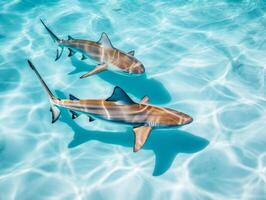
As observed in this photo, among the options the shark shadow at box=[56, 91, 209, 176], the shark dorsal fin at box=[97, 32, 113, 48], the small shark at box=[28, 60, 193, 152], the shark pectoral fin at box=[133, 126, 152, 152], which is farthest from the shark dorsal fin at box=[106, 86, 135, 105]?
the shark dorsal fin at box=[97, 32, 113, 48]

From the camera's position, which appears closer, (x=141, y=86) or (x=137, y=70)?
(x=137, y=70)

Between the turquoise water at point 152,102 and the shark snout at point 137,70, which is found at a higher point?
the shark snout at point 137,70

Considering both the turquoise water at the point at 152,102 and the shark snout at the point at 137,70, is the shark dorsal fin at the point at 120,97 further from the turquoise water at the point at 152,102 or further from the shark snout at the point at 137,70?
the turquoise water at the point at 152,102

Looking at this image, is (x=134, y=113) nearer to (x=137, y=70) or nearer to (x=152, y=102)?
(x=137, y=70)

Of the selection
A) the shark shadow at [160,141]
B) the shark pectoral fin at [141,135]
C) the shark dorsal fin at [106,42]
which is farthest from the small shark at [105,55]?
the shark pectoral fin at [141,135]

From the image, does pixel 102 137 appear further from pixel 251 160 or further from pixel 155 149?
pixel 251 160

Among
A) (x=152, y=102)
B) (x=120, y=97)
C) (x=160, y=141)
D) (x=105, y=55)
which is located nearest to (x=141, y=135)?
(x=120, y=97)
